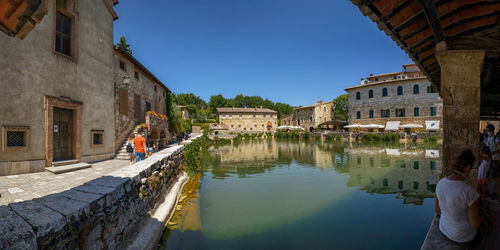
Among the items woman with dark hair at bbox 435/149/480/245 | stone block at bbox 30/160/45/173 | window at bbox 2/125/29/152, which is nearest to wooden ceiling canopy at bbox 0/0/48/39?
woman with dark hair at bbox 435/149/480/245

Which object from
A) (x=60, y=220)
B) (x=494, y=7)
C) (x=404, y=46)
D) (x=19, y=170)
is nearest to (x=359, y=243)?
(x=404, y=46)

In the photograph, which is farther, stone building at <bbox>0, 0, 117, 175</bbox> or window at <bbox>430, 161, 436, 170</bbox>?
window at <bbox>430, 161, 436, 170</bbox>

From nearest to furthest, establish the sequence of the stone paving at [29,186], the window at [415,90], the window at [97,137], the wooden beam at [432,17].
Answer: the wooden beam at [432,17], the stone paving at [29,186], the window at [97,137], the window at [415,90]

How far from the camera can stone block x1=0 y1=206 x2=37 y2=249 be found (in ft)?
6.59

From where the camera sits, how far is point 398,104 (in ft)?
106

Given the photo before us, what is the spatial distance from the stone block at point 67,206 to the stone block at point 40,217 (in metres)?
0.08

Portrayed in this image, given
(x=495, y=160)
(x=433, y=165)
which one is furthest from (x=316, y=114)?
(x=495, y=160)

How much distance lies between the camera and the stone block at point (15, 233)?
6.59ft

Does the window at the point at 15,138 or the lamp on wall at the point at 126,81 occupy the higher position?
the lamp on wall at the point at 126,81

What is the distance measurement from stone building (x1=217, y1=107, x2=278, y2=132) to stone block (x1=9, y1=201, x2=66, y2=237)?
46.0 m

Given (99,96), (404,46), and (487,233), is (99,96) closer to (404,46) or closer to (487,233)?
(404,46)

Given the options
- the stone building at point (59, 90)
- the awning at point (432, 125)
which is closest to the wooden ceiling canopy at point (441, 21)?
the stone building at point (59, 90)

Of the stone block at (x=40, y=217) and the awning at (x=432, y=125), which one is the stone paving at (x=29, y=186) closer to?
the stone block at (x=40, y=217)

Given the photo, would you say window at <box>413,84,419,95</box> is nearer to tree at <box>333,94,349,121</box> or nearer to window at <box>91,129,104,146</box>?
tree at <box>333,94,349,121</box>
